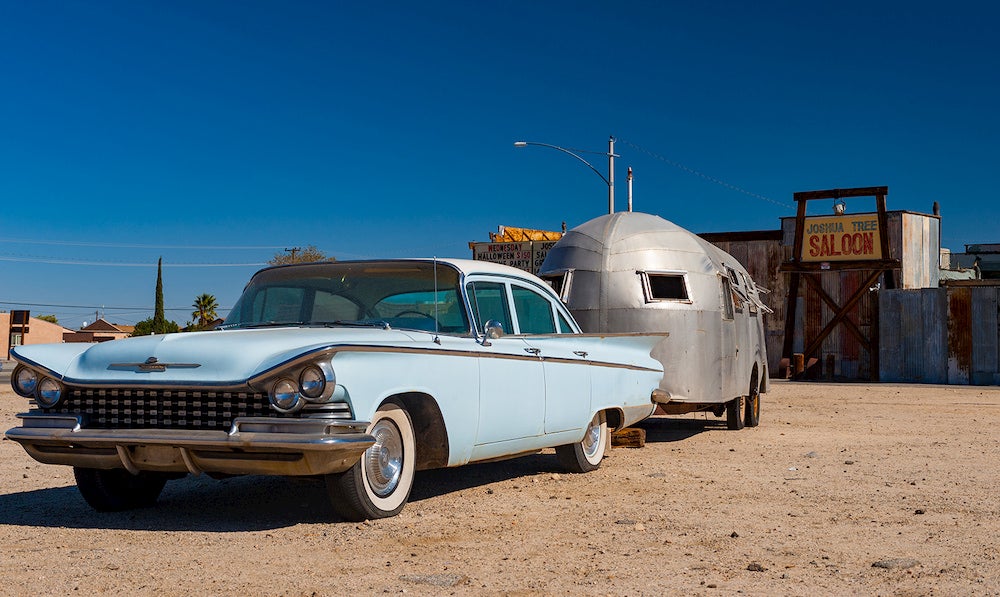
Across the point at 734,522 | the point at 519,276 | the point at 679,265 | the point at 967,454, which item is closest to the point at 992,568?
the point at 734,522

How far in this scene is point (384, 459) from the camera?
20.4ft

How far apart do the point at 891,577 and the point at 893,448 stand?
676 cm

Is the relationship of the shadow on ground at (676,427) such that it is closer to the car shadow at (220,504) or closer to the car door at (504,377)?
the car shadow at (220,504)

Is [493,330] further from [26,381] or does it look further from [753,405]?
[753,405]

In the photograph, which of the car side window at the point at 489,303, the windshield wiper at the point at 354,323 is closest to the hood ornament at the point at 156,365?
the windshield wiper at the point at 354,323

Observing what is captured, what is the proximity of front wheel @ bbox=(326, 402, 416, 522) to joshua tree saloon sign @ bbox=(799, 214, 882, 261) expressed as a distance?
26.7 metres

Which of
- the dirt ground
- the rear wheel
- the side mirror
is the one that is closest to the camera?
the dirt ground

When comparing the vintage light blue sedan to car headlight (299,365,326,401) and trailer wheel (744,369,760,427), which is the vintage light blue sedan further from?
trailer wheel (744,369,760,427)

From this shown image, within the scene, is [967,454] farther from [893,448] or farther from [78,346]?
[78,346]

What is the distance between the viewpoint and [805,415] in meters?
16.8

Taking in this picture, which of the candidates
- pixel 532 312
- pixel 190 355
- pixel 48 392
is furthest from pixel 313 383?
pixel 532 312

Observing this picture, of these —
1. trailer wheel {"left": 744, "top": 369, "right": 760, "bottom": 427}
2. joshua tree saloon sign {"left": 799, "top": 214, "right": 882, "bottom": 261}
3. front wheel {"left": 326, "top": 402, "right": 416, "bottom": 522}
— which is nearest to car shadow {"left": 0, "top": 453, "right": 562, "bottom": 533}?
front wheel {"left": 326, "top": 402, "right": 416, "bottom": 522}

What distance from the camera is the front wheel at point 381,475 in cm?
600

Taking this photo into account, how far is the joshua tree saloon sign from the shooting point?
30703 mm
